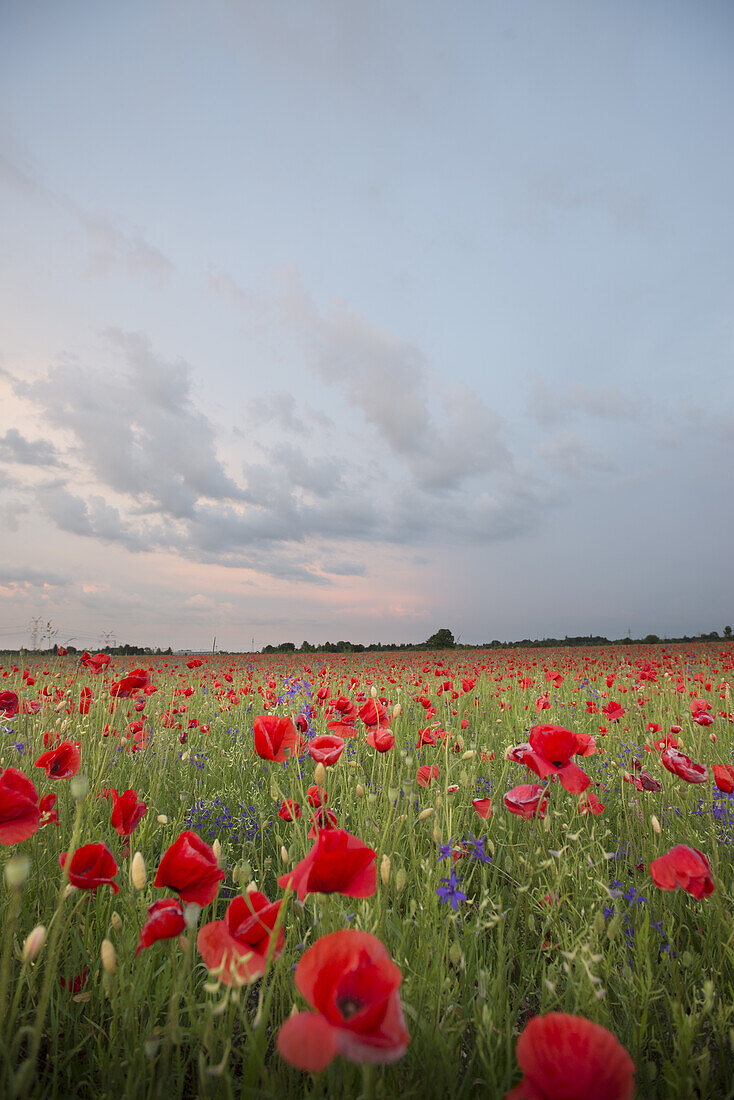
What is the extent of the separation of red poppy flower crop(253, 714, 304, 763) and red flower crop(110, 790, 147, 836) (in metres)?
0.40

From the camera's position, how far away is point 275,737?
1619 millimetres

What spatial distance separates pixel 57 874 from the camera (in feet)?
7.02

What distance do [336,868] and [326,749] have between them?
717 mm

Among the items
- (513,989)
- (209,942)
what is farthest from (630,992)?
(209,942)

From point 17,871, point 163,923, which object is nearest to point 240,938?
point 163,923

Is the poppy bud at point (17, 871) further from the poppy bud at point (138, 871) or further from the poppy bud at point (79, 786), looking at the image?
the poppy bud at point (138, 871)

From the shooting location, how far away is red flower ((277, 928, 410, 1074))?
0.61m

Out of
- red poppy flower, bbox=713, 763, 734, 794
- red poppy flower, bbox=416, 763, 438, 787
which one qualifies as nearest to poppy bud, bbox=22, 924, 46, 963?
red poppy flower, bbox=416, 763, 438, 787

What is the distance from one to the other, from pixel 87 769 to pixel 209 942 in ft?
8.16

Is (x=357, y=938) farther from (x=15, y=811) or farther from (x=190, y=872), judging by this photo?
(x=15, y=811)

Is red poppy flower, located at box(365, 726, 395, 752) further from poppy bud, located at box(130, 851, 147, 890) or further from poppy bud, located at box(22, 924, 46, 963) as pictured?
poppy bud, located at box(22, 924, 46, 963)

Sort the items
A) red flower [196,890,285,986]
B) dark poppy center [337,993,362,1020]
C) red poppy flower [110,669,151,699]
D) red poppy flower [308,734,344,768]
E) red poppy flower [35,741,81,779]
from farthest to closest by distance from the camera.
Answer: red poppy flower [110,669,151,699], red poppy flower [35,741,81,779], red poppy flower [308,734,344,768], red flower [196,890,285,986], dark poppy center [337,993,362,1020]

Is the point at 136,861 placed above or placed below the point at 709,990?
above

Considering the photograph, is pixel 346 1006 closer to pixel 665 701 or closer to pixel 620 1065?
pixel 620 1065
